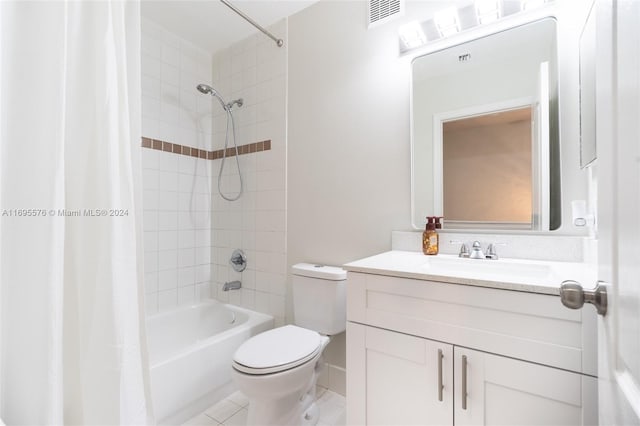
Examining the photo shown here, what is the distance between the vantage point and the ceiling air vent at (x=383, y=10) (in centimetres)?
150

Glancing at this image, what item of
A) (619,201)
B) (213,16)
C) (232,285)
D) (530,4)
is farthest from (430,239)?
(213,16)

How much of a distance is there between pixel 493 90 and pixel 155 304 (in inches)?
93.6

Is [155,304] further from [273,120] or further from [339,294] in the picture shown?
[273,120]

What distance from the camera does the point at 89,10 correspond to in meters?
0.58

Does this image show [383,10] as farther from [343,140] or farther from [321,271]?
[321,271]

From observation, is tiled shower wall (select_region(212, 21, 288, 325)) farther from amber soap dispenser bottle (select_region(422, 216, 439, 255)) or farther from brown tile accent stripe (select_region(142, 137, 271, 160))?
amber soap dispenser bottle (select_region(422, 216, 439, 255))

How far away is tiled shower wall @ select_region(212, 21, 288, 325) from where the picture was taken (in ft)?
6.59

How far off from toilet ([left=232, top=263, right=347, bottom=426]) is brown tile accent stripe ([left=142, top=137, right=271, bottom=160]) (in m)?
0.94

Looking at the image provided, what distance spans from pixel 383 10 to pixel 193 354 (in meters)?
2.06

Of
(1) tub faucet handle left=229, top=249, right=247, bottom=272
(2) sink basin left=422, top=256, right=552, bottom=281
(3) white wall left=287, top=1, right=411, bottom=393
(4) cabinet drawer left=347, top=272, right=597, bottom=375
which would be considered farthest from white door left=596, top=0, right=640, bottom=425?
(1) tub faucet handle left=229, top=249, right=247, bottom=272

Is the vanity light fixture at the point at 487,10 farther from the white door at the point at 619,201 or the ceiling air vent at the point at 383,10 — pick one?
the white door at the point at 619,201

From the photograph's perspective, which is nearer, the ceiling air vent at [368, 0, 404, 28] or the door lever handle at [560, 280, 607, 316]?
the door lever handle at [560, 280, 607, 316]

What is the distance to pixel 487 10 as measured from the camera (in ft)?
4.21

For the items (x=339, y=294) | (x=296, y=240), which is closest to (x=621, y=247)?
(x=339, y=294)
